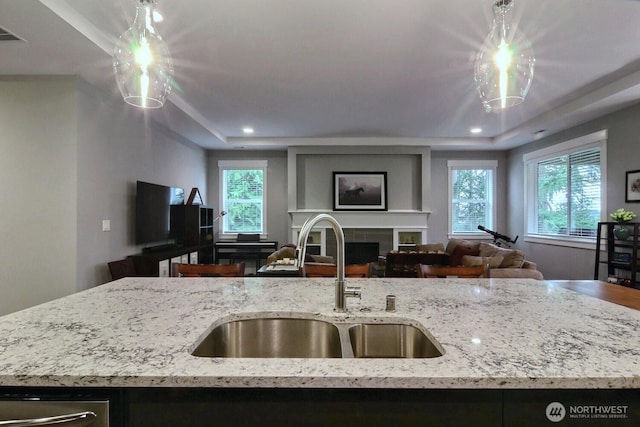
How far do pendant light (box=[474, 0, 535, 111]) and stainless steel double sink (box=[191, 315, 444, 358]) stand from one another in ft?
5.25

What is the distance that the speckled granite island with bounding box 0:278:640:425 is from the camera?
736mm

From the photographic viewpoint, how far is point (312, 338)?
3.94 feet

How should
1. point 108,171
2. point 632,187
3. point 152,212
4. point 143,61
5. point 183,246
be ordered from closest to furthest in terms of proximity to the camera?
point 143,61 → point 108,171 → point 632,187 → point 152,212 → point 183,246

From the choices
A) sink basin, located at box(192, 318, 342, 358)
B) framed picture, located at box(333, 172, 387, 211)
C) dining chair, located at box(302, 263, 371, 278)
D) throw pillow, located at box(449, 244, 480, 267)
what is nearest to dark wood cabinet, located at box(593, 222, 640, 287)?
throw pillow, located at box(449, 244, 480, 267)

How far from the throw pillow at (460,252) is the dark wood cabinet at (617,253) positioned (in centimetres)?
145

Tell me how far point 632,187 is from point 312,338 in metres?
4.93

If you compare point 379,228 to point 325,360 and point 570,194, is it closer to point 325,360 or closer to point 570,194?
point 570,194

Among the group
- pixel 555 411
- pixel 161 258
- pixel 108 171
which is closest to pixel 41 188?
pixel 108 171

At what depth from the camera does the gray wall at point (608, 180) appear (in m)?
4.27

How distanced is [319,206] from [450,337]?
613 centimetres

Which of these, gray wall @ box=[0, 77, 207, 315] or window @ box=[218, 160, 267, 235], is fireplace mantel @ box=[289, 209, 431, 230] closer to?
window @ box=[218, 160, 267, 235]

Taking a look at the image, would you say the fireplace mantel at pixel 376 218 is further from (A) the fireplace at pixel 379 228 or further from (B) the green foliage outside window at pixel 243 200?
(B) the green foliage outside window at pixel 243 200

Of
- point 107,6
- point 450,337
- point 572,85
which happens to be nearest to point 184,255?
point 107,6

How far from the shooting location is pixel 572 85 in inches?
156
